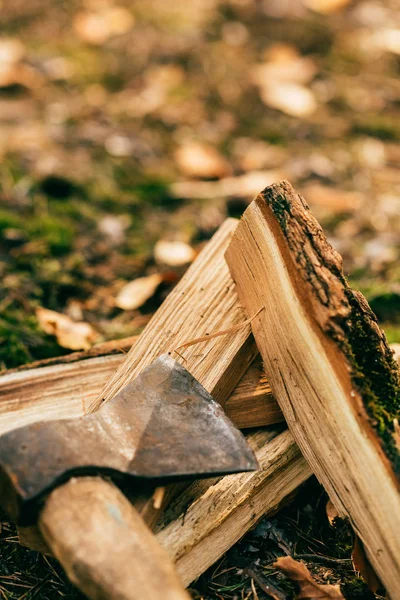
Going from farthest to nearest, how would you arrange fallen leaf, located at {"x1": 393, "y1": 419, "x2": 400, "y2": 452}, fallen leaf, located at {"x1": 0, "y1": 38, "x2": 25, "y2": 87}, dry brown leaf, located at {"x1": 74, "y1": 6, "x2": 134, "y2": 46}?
dry brown leaf, located at {"x1": 74, "y1": 6, "x2": 134, "y2": 46} < fallen leaf, located at {"x1": 0, "y1": 38, "x2": 25, "y2": 87} < fallen leaf, located at {"x1": 393, "y1": 419, "x2": 400, "y2": 452}

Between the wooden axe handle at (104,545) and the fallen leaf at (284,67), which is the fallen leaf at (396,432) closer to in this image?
the wooden axe handle at (104,545)

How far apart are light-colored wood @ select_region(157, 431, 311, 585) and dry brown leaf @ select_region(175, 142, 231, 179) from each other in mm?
2184

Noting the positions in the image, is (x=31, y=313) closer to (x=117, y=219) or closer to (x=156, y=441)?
(x=117, y=219)

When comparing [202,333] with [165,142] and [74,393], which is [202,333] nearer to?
[74,393]

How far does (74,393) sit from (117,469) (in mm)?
650

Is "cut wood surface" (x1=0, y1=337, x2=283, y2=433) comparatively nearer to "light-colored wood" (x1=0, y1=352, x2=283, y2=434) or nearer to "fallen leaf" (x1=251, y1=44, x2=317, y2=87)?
"light-colored wood" (x1=0, y1=352, x2=283, y2=434)

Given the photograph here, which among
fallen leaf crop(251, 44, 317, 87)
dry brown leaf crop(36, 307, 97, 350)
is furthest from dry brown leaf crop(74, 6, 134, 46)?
dry brown leaf crop(36, 307, 97, 350)

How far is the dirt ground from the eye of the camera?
2.55 m

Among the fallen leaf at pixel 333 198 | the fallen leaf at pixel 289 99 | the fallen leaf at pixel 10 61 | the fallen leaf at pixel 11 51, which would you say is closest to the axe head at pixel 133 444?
the fallen leaf at pixel 333 198

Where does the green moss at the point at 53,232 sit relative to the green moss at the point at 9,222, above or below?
below

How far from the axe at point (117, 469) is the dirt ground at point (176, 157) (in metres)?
0.41

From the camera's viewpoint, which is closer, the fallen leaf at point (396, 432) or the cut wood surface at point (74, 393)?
the fallen leaf at point (396, 432)

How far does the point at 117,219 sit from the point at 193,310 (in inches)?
56.6

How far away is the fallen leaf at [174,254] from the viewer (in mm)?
3121
